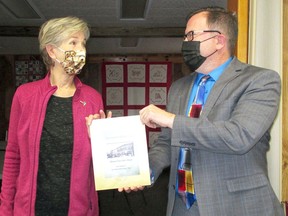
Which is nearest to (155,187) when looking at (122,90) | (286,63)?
(122,90)

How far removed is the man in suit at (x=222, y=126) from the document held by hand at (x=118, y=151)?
80 mm

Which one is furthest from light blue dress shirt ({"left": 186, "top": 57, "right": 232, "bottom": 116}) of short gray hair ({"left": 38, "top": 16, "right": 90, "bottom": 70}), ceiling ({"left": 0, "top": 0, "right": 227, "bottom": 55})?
ceiling ({"left": 0, "top": 0, "right": 227, "bottom": 55})

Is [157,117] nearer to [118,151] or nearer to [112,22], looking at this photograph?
[118,151]

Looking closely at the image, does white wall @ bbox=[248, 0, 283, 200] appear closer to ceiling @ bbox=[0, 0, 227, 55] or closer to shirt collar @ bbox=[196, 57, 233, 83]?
shirt collar @ bbox=[196, 57, 233, 83]

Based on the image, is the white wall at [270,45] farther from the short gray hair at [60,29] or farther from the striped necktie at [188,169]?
the short gray hair at [60,29]

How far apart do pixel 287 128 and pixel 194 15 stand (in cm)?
89

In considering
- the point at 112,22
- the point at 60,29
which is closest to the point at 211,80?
the point at 60,29

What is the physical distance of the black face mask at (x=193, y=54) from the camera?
4.91ft

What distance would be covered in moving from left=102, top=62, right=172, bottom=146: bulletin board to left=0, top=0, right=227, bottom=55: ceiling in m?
0.53

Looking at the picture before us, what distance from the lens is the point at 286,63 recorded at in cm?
186

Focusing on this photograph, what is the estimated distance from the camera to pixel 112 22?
5375 mm

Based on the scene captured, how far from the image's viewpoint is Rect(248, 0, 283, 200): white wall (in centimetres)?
182

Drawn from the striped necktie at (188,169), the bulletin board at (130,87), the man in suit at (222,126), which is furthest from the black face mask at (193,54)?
the bulletin board at (130,87)

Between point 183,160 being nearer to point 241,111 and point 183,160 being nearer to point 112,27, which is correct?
point 241,111
